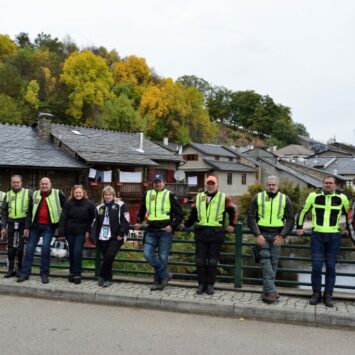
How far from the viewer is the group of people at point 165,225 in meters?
6.11

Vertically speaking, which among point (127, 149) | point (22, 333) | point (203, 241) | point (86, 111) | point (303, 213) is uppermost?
point (86, 111)

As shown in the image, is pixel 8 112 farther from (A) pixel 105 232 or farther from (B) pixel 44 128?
(A) pixel 105 232

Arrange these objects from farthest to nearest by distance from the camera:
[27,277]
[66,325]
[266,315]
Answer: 1. [27,277]
2. [266,315]
3. [66,325]

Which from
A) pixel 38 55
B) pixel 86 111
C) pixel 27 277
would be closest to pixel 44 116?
pixel 27 277

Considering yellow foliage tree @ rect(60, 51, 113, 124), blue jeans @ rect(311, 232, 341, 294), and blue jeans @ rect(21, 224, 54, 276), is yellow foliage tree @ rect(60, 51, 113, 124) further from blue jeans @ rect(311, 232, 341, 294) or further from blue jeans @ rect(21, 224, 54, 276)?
blue jeans @ rect(311, 232, 341, 294)

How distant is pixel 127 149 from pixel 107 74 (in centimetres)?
3359

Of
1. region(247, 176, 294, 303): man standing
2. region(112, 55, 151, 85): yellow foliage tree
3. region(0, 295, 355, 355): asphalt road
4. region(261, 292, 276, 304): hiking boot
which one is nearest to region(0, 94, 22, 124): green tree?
region(112, 55, 151, 85): yellow foliage tree

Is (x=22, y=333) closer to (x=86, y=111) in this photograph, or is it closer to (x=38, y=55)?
(x=86, y=111)

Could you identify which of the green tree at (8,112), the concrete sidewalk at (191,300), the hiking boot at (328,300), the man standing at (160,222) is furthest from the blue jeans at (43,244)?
the green tree at (8,112)

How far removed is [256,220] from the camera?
20.9 ft

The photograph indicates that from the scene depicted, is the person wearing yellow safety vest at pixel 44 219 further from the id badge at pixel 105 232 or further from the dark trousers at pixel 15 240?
the id badge at pixel 105 232

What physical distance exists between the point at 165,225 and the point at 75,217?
158cm

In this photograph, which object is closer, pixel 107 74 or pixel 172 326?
pixel 172 326

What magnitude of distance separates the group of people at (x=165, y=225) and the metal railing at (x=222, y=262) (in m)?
0.33
